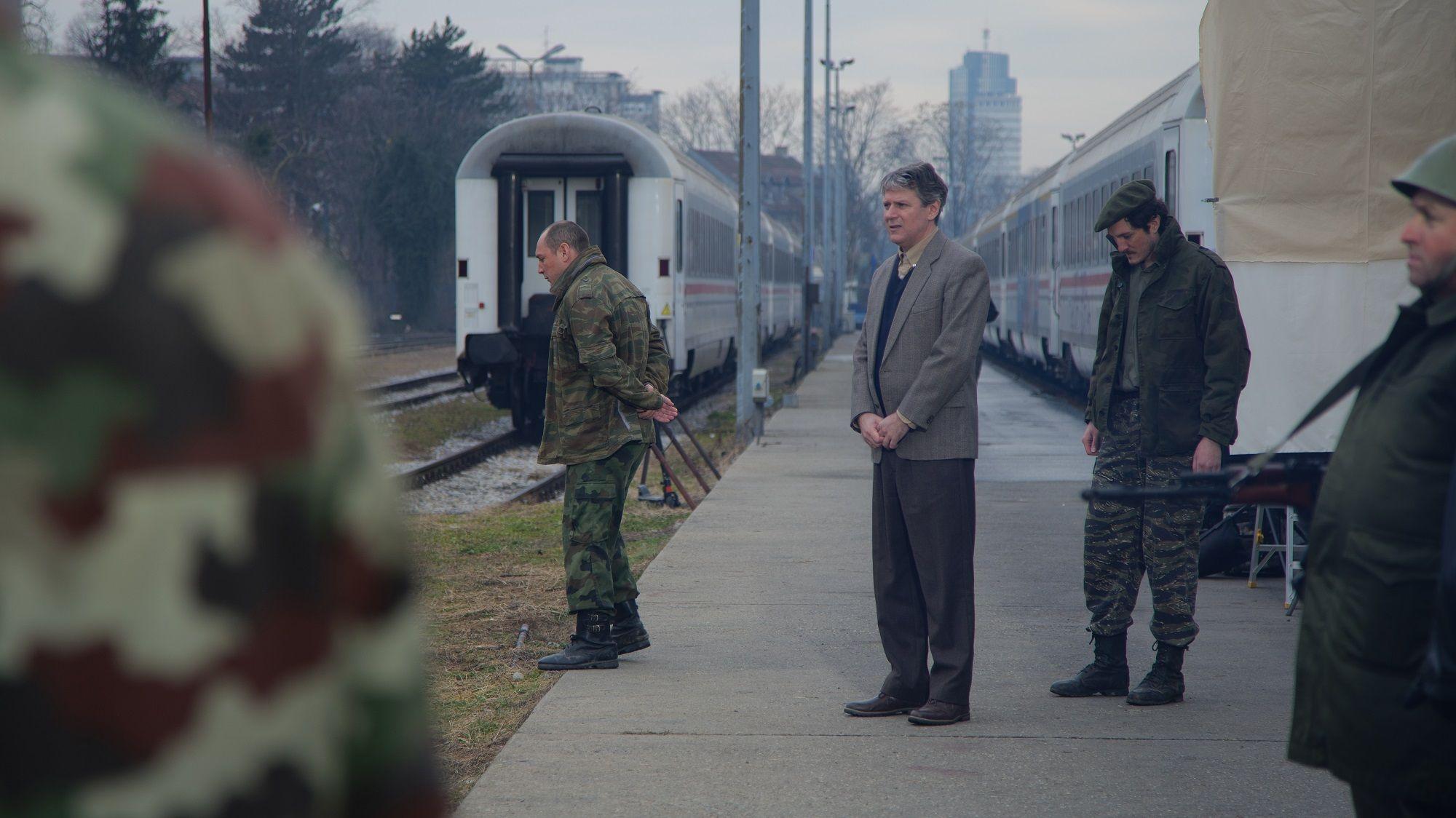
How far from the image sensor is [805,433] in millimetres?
17625

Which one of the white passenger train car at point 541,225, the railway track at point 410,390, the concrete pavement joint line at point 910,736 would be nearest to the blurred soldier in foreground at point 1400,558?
the concrete pavement joint line at point 910,736

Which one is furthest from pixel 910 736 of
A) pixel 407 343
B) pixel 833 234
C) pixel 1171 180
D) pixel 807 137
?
pixel 833 234

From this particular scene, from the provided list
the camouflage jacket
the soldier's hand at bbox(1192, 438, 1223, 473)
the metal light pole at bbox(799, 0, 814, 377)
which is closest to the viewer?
the soldier's hand at bbox(1192, 438, 1223, 473)

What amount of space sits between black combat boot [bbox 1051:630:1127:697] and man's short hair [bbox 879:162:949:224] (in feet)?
5.59

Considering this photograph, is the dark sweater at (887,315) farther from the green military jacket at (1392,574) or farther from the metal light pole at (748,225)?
the metal light pole at (748,225)

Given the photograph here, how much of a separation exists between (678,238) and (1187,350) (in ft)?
40.0

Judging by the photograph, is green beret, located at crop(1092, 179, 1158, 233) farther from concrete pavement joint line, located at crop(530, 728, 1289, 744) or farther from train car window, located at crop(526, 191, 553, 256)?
train car window, located at crop(526, 191, 553, 256)

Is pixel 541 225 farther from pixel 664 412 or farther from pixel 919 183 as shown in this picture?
pixel 919 183

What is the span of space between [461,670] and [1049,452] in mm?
9876

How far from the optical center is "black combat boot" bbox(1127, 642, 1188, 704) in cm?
545

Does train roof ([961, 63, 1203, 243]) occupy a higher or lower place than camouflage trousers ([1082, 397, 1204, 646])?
higher

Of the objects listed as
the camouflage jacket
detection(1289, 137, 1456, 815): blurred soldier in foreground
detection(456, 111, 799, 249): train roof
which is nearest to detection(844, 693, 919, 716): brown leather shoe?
the camouflage jacket

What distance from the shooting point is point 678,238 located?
56.6 feet

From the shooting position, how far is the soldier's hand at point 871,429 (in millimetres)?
5223
